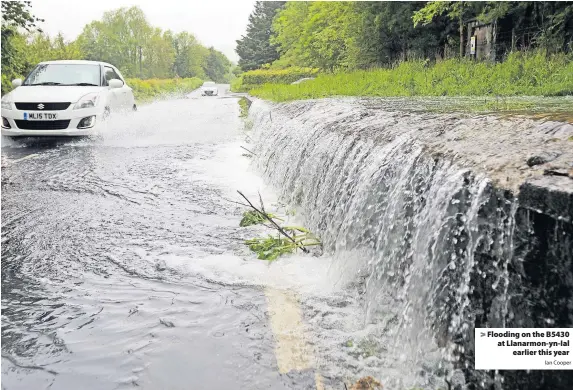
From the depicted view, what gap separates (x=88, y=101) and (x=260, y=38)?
58.6 metres

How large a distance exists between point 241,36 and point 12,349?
73.4m

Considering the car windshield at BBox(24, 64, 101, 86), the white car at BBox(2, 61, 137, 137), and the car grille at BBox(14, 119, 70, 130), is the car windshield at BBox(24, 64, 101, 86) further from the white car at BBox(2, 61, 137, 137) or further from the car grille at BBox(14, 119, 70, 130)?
the car grille at BBox(14, 119, 70, 130)

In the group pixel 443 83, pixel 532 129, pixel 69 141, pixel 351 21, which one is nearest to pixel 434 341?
pixel 532 129

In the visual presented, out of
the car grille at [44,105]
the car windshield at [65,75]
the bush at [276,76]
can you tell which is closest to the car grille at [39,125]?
the car grille at [44,105]

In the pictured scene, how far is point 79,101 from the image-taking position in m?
9.68

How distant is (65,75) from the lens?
1070 cm

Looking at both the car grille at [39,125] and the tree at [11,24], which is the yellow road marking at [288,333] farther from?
the tree at [11,24]

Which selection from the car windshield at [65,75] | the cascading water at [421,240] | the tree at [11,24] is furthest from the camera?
the tree at [11,24]

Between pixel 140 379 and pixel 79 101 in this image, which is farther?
pixel 79 101

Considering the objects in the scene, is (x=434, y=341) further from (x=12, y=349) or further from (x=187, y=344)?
(x=12, y=349)

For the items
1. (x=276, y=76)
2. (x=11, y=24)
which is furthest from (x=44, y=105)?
(x=276, y=76)

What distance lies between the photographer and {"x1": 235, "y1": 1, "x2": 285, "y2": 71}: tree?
64.3 metres

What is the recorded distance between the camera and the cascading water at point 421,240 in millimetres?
2182

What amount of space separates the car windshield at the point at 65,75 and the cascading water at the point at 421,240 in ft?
26.2
